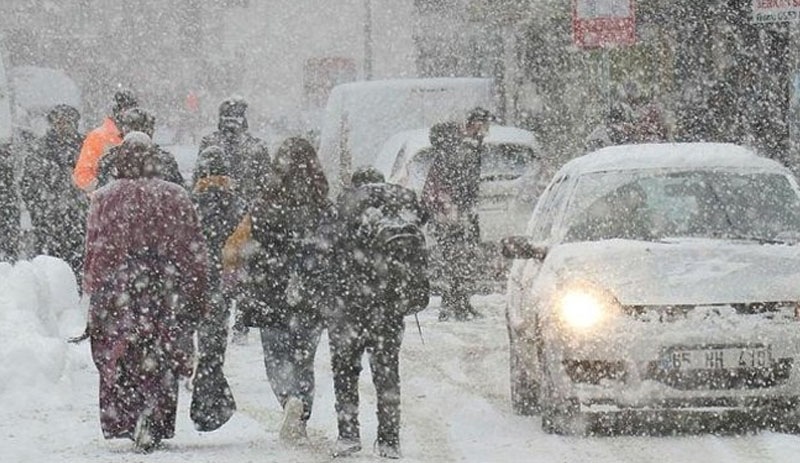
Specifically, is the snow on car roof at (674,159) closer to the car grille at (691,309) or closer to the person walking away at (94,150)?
the car grille at (691,309)

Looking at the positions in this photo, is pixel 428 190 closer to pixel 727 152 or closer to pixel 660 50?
pixel 727 152

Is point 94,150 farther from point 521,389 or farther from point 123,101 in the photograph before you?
point 521,389

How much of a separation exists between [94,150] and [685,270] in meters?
5.64

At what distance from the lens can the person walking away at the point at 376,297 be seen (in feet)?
28.9

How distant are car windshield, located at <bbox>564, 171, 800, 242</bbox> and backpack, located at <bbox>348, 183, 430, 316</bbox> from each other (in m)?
1.14

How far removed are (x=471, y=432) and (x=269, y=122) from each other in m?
38.9

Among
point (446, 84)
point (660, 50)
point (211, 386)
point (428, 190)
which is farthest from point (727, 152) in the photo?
point (660, 50)

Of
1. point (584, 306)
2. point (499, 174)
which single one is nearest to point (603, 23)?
point (499, 174)

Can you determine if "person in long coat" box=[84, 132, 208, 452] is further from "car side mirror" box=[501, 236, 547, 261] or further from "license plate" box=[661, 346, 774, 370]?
"license plate" box=[661, 346, 774, 370]

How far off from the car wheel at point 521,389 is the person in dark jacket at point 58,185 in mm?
6069

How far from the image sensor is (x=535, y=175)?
56.3 feet

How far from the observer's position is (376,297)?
8.86 metres

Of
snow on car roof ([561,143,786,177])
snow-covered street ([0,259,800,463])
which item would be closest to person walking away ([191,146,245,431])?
Answer: snow-covered street ([0,259,800,463])

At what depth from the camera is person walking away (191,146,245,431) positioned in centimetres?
959
